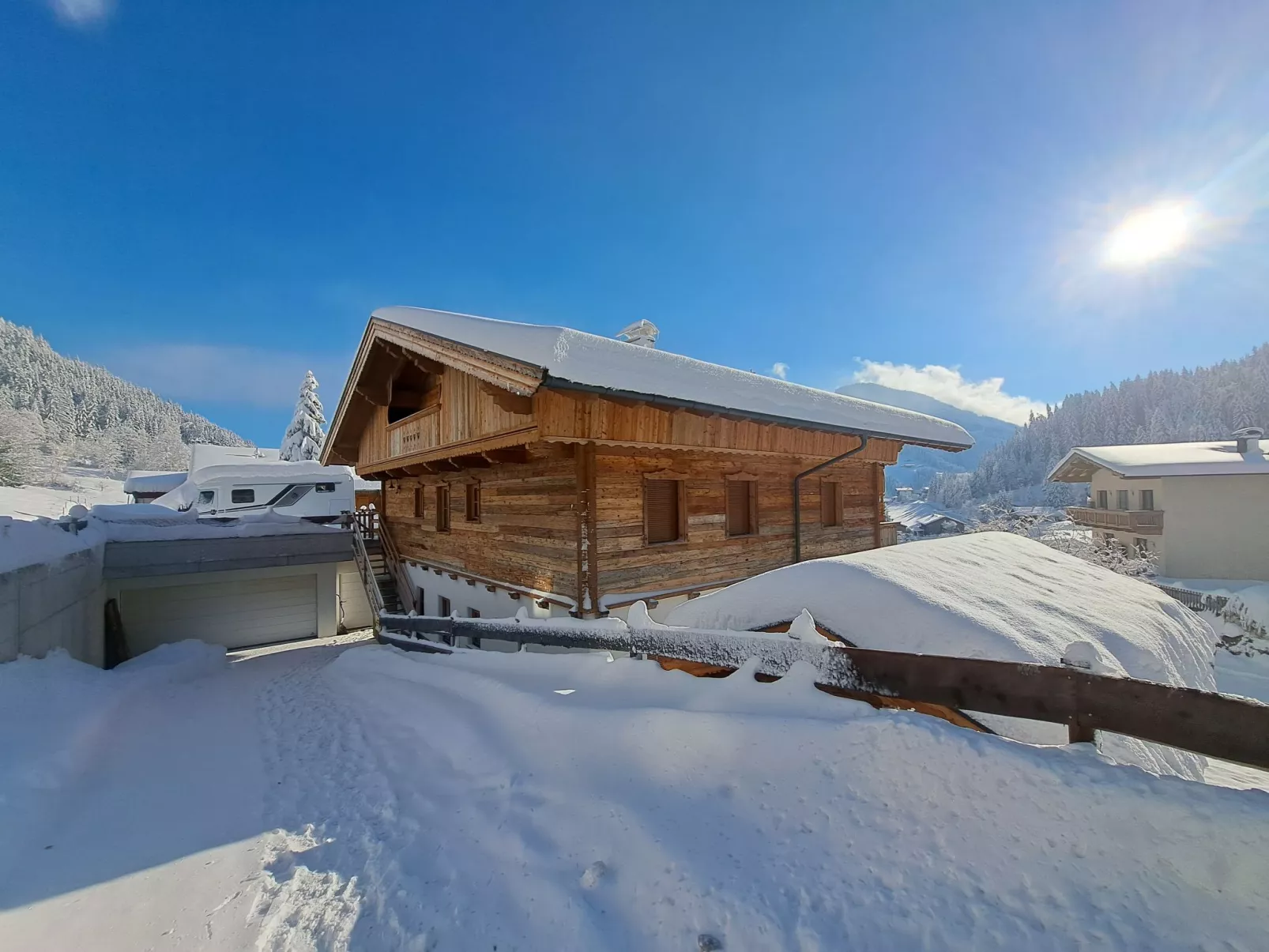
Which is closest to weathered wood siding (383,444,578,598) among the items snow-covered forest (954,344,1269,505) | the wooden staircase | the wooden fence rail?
the wooden staircase

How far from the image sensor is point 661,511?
8719mm

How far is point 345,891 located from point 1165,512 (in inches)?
1244

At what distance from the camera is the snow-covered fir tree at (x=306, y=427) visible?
128ft

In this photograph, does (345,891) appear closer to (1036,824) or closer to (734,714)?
(734,714)

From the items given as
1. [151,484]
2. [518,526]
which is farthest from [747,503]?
[151,484]

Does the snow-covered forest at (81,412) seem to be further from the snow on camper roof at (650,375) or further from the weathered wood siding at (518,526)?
the snow on camper roof at (650,375)

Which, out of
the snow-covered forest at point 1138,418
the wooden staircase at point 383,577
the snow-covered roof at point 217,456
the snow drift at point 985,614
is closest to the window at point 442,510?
the wooden staircase at point 383,577

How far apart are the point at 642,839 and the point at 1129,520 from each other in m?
30.4

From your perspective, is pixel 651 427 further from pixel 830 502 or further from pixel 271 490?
pixel 271 490

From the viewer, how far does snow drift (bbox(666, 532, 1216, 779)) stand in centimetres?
303

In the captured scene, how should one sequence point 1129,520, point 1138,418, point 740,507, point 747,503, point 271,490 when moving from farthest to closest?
point 1138,418 → point 271,490 → point 1129,520 → point 747,503 → point 740,507

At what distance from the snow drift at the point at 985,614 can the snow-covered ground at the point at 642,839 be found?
69 centimetres

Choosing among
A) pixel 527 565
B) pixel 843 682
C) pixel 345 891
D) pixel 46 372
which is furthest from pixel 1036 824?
pixel 46 372

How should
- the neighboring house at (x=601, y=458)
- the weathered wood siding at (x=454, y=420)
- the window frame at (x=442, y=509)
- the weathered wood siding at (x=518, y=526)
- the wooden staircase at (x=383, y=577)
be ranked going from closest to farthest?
1. the neighboring house at (x=601, y=458)
2. the weathered wood siding at (x=454, y=420)
3. the weathered wood siding at (x=518, y=526)
4. the window frame at (x=442, y=509)
5. the wooden staircase at (x=383, y=577)
